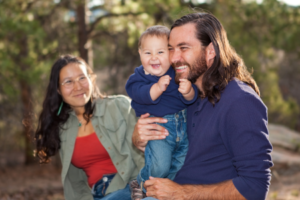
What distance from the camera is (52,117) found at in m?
3.32

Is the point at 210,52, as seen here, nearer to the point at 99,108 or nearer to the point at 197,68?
the point at 197,68

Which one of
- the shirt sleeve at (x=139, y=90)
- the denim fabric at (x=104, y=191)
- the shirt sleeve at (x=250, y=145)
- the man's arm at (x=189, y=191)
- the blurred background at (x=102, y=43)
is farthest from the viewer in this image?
the blurred background at (x=102, y=43)

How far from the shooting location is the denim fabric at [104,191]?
2973 millimetres

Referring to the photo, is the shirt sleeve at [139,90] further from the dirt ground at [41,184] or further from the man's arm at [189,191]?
the dirt ground at [41,184]

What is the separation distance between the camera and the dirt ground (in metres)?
6.02

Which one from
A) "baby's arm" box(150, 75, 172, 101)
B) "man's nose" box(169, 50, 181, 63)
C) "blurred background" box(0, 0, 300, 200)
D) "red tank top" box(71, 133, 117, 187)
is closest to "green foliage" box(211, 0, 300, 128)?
"blurred background" box(0, 0, 300, 200)

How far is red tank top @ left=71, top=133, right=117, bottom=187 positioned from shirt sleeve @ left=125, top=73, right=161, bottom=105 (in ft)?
2.77

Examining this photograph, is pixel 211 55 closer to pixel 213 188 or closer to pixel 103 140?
pixel 213 188

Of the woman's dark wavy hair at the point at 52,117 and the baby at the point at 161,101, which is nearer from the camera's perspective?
the baby at the point at 161,101

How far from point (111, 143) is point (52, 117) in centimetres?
72

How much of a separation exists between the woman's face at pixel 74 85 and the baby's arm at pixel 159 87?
108 centimetres

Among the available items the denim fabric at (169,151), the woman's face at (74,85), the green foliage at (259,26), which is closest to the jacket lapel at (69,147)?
the woman's face at (74,85)

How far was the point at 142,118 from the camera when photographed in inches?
103

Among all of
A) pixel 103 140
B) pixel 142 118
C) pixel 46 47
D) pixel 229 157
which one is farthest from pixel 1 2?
pixel 229 157
